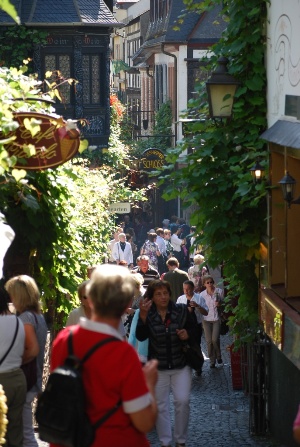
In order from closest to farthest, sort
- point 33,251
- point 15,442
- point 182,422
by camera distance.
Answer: point 15,442
point 182,422
point 33,251

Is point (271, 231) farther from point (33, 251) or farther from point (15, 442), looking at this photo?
point (15, 442)

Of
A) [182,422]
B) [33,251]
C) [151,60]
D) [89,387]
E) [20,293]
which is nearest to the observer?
[89,387]

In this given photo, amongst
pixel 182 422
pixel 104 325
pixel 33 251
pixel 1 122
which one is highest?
pixel 1 122

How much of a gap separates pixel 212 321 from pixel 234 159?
18.7 ft

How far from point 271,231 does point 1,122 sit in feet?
11.2

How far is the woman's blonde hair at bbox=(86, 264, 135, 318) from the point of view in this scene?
493 centimetres

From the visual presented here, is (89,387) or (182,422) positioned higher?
(89,387)

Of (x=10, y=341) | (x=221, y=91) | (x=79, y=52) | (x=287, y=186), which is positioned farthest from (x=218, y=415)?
(x=79, y=52)

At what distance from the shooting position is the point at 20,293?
8680 millimetres

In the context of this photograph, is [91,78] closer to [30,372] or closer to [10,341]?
[30,372]

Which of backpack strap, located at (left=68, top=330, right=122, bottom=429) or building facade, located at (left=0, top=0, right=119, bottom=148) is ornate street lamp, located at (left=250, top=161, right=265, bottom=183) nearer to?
backpack strap, located at (left=68, top=330, right=122, bottom=429)

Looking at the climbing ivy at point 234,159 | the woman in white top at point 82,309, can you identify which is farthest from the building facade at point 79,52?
the woman in white top at point 82,309

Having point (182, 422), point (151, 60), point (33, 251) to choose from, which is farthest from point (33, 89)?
point (151, 60)

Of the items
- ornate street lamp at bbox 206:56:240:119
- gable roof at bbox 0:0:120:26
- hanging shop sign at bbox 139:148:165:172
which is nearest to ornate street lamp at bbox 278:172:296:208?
ornate street lamp at bbox 206:56:240:119
